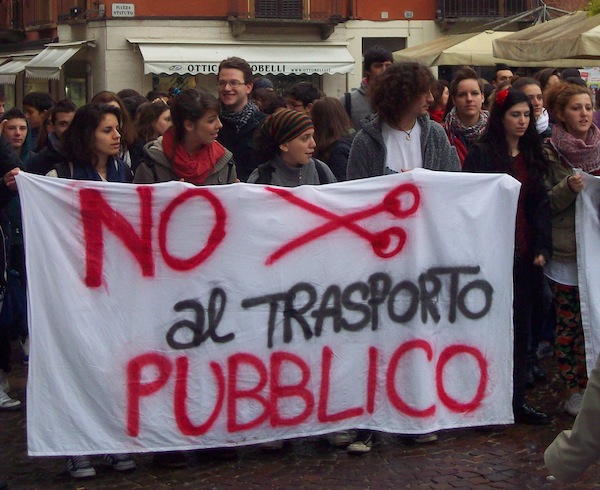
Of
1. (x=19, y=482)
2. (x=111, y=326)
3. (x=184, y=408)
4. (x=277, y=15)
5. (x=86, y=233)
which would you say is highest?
(x=277, y=15)

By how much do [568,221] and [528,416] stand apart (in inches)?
41.7

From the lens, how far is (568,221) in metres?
5.94

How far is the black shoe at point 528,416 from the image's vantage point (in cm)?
590

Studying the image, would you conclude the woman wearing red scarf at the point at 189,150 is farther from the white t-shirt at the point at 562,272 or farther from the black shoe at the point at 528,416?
the black shoe at the point at 528,416

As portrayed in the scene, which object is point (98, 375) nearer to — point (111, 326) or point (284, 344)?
point (111, 326)

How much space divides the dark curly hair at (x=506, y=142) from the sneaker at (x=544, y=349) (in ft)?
6.24

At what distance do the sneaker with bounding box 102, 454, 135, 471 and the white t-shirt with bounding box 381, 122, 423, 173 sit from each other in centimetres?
198

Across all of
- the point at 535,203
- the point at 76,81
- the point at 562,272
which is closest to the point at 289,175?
the point at 535,203

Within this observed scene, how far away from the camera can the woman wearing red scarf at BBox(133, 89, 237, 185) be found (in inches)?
217

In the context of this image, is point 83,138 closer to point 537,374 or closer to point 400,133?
point 400,133

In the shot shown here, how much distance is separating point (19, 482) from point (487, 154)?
287 centimetres

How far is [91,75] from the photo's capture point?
1071 inches

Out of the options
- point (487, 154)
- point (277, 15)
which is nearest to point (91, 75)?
point (277, 15)

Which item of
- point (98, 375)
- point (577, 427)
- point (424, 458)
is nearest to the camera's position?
point (577, 427)
